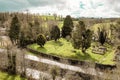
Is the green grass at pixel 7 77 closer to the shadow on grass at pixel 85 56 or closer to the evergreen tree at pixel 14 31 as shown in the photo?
the shadow on grass at pixel 85 56

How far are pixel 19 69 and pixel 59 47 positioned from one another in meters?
32.4

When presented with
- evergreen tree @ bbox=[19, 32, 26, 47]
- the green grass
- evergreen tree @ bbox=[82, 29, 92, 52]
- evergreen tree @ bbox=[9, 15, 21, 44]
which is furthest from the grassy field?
the green grass

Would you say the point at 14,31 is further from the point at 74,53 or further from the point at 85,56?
the point at 85,56

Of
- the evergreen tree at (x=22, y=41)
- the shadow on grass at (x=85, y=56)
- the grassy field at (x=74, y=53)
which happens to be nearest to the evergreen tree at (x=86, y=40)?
the grassy field at (x=74, y=53)

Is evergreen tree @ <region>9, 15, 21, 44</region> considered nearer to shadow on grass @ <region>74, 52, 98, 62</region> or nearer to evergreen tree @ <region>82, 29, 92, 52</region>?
evergreen tree @ <region>82, 29, 92, 52</region>

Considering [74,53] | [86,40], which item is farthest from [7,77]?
[86,40]

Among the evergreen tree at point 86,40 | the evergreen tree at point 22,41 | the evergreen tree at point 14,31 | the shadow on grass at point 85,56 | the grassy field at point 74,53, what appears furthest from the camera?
the evergreen tree at point 22,41

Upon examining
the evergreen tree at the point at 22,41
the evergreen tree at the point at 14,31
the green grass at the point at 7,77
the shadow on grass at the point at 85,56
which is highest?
the evergreen tree at the point at 14,31

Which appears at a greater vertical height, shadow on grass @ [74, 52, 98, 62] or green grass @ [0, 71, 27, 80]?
shadow on grass @ [74, 52, 98, 62]

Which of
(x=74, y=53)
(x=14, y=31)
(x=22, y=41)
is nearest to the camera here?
(x=74, y=53)

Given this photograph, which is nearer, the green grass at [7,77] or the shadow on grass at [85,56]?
the green grass at [7,77]

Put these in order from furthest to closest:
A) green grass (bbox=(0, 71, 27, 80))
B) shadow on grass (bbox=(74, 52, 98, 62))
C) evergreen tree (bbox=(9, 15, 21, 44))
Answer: evergreen tree (bbox=(9, 15, 21, 44)), shadow on grass (bbox=(74, 52, 98, 62)), green grass (bbox=(0, 71, 27, 80))

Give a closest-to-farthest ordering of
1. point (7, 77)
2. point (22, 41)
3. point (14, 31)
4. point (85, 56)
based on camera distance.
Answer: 1. point (7, 77)
2. point (85, 56)
3. point (14, 31)
4. point (22, 41)

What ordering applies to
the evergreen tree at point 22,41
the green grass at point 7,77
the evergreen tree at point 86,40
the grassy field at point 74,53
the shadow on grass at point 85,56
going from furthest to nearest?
the evergreen tree at point 22,41, the evergreen tree at point 86,40, the grassy field at point 74,53, the shadow on grass at point 85,56, the green grass at point 7,77
